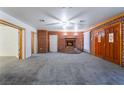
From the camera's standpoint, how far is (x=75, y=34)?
13.6 m

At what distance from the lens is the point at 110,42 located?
6.54 m

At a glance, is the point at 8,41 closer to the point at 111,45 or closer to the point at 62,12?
the point at 62,12

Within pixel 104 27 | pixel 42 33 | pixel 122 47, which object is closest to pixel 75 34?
pixel 42 33

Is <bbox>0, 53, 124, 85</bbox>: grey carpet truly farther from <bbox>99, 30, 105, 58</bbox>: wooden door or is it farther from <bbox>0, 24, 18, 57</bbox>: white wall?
<bbox>0, 24, 18, 57</bbox>: white wall

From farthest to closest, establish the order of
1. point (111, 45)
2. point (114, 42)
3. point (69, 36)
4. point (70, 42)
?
point (70, 42) < point (69, 36) < point (111, 45) < point (114, 42)

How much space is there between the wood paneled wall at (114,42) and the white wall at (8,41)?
244 inches

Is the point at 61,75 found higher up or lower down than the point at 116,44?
lower down

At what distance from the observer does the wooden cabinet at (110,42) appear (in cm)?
580

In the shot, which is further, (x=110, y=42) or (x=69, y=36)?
(x=69, y=36)

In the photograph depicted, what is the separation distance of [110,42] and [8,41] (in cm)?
723

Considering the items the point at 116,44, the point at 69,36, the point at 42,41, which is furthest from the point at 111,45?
the point at 69,36

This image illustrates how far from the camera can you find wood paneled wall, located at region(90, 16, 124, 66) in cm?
545

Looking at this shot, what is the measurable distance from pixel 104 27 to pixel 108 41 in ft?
3.40

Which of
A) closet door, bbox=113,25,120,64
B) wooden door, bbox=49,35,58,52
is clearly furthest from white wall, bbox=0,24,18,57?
closet door, bbox=113,25,120,64
